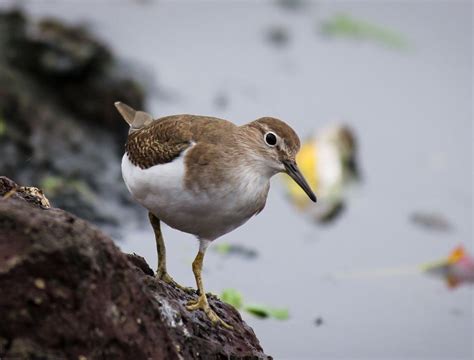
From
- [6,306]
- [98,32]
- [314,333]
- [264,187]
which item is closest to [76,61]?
[98,32]

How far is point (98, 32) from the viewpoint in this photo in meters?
12.2

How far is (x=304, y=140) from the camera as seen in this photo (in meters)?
10.4

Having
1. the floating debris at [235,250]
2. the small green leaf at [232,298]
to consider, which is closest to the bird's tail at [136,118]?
the small green leaf at [232,298]

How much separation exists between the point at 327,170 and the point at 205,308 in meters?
5.26

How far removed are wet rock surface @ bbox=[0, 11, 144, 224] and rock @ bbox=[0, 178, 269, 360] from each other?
4.55 m

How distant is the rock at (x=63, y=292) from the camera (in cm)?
354

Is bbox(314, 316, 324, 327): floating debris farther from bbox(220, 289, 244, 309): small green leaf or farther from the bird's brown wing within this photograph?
the bird's brown wing

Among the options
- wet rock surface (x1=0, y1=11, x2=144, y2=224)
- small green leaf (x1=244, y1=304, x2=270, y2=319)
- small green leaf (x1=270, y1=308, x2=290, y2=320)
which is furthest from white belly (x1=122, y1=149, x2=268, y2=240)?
wet rock surface (x1=0, y1=11, x2=144, y2=224)

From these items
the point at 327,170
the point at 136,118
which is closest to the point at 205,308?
the point at 136,118

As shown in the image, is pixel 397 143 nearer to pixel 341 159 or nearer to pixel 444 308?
pixel 341 159

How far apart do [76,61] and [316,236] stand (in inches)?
117

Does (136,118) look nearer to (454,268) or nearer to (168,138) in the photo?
(168,138)

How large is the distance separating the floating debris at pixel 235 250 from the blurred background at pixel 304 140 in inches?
0.7

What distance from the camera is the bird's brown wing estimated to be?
17.9 ft
